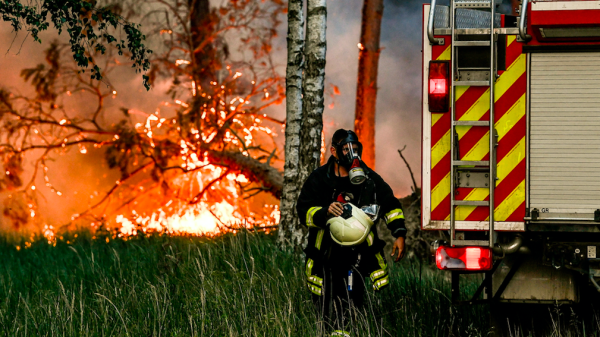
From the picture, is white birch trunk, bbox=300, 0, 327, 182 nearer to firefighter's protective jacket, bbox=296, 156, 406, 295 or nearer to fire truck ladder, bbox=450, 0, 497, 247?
firefighter's protective jacket, bbox=296, 156, 406, 295

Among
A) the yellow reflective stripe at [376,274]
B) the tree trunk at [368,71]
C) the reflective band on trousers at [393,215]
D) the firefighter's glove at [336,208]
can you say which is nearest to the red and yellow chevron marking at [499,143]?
the reflective band on trousers at [393,215]

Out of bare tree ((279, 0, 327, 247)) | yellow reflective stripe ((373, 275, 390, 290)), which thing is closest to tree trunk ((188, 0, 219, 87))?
bare tree ((279, 0, 327, 247))

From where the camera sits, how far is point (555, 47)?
4.02 metres

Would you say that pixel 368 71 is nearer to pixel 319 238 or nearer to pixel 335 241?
pixel 319 238

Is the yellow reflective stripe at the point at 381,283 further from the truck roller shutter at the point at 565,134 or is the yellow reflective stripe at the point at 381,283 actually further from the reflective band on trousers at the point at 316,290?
the truck roller shutter at the point at 565,134

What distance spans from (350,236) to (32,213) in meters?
9.82

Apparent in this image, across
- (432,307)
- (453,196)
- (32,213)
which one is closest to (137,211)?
(32,213)

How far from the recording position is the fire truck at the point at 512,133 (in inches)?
156

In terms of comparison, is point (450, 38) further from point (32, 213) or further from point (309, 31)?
point (32, 213)

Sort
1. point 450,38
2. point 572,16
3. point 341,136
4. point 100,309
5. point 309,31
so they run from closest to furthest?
point 572,16
point 450,38
point 341,136
point 100,309
point 309,31

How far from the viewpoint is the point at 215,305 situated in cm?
514

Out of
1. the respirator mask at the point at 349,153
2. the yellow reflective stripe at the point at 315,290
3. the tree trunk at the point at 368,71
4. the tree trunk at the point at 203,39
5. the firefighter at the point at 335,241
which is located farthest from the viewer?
the tree trunk at the point at 203,39

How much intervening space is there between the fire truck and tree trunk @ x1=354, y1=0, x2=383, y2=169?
8.26m

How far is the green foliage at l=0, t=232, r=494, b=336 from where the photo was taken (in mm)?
4738
